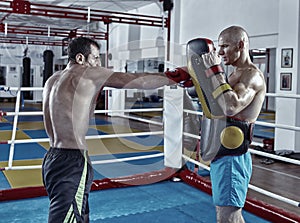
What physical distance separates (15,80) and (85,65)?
16559 mm

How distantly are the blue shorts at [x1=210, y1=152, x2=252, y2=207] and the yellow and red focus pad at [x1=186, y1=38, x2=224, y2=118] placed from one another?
26 cm

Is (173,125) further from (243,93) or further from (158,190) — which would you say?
(243,93)

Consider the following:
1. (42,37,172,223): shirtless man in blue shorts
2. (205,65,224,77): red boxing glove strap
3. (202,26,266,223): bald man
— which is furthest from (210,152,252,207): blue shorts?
(42,37,172,223): shirtless man in blue shorts

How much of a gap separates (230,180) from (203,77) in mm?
557

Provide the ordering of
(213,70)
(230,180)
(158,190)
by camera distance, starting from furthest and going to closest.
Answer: (158,190) < (230,180) < (213,70)

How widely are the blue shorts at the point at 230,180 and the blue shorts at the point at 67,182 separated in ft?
2.24

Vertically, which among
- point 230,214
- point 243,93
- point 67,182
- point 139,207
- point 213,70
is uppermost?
point 213,70

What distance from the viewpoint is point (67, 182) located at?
1857mm

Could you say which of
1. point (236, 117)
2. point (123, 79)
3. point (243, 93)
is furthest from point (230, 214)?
point (123, 79)

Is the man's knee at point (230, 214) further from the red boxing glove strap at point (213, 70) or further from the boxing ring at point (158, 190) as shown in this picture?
the boxing ring at point (158, 190)

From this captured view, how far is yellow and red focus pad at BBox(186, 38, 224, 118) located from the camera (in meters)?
1.84

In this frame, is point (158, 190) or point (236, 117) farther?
point (158, 190)

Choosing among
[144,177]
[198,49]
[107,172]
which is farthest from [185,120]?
[198,49]

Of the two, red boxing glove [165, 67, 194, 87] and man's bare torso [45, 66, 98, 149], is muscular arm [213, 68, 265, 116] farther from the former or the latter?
man's bare torso [45, 66, 98, 149]
